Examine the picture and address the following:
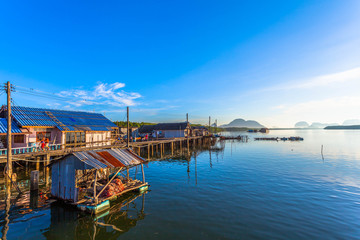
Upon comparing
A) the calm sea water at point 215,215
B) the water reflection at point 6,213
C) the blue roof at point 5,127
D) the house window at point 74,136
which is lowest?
the calm sea water at point 215,215

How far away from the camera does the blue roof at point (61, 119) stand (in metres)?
22.0

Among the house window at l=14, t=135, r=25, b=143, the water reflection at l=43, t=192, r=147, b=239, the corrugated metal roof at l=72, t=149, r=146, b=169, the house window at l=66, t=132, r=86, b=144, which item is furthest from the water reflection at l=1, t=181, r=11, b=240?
the house window at l=66, t=132, r=86, b=144

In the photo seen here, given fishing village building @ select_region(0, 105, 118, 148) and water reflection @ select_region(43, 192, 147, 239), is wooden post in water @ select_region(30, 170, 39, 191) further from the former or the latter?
fishing village building @ select_region(0, 105, 118, 148)

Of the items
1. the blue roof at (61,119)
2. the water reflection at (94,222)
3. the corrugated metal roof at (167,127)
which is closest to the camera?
the water reflection at (94,222)

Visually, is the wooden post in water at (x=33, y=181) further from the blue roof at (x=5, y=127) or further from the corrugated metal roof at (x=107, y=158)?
the blue roof at (x=5, y=127)

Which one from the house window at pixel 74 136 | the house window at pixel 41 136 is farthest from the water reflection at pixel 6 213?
the house window at pixel 74 136

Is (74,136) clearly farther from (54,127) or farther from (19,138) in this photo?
(19,138)

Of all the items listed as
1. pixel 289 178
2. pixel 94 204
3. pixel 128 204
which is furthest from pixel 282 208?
pixel 94 204

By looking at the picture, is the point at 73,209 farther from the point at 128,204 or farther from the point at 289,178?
the point at 289,178

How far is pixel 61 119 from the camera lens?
25.8 metres

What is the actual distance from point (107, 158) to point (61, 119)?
17651mm

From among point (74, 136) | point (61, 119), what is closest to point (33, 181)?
point (74, 136)

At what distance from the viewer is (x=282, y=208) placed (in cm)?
1215

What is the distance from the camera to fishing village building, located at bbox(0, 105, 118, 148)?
68.8 feet
